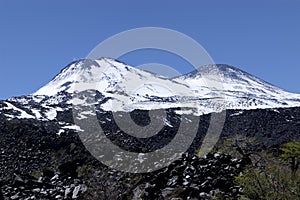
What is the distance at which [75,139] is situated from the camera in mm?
70000

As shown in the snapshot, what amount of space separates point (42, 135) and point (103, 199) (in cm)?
4488

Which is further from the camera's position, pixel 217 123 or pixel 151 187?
pixel 217 123

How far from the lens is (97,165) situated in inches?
1956

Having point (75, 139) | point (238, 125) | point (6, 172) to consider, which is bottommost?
point (6, 172)

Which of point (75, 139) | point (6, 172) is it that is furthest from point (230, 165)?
point (75, 139)

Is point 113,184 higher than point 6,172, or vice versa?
point 6,172

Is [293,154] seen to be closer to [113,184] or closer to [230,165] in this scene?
[230,165]

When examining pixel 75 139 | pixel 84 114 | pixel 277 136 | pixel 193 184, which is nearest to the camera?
pixel 193 184

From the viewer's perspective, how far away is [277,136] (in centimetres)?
9012

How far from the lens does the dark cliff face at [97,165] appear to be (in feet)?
96.2

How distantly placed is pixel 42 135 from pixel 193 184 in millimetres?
48077

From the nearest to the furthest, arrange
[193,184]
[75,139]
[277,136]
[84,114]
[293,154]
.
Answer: [193,184]
[293,154]
[75,139]
[277,136]
[84,114]

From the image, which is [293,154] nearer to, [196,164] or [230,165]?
[230,165]

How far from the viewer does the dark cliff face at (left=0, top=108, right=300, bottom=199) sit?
29328 millimetres
